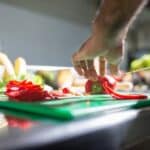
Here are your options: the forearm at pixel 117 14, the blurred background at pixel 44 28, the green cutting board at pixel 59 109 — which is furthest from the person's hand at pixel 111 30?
the blurred background at pixel 44 28

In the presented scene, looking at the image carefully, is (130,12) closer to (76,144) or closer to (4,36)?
(76,144)

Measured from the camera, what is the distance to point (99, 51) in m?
0.61

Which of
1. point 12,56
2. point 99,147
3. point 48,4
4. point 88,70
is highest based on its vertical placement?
point 48,4

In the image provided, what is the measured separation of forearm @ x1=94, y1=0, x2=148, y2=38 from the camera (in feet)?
1.67

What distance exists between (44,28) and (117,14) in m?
1.30

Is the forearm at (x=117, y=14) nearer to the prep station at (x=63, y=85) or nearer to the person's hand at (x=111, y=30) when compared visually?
the person's hand at (x=111, y=30)

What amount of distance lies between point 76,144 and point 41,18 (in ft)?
5.00

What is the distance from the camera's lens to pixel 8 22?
5.13 feet

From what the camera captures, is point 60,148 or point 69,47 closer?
point 60,148

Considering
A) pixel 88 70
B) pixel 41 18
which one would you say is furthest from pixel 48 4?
pixel 88 70

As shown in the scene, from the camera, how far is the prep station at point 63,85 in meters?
0.30

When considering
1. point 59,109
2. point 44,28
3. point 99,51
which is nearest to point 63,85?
point 44,28

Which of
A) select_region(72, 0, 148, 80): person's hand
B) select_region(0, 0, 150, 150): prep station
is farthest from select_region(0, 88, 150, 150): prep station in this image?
select_region(72, 0, 148, 80): person's hand

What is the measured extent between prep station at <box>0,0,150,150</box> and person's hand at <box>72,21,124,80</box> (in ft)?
0.21
